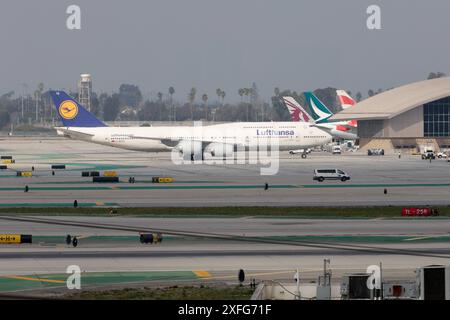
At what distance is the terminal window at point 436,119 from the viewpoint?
192 m

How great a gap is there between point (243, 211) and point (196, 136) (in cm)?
7935

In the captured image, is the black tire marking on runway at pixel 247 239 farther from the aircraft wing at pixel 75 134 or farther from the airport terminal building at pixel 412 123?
the airport terminal building at pixel 412 123

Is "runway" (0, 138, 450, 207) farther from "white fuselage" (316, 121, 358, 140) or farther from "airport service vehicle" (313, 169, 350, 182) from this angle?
"white fuselage" (316, 121, 358, 140)

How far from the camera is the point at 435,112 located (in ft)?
632

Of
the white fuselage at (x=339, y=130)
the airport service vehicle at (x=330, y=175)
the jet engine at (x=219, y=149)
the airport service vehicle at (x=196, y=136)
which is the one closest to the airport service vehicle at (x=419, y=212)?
the airport service vehicle at (x=330, y=175)

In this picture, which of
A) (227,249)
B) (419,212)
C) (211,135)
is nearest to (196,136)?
(211,135)

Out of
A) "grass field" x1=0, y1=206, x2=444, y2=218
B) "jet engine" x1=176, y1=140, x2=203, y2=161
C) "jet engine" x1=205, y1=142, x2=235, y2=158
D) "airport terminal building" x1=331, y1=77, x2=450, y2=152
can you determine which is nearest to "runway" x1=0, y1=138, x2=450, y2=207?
"jet engine" x1=176, y1=140, x2=203, y2=161

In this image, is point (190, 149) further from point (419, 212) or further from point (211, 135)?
point (419, 212)

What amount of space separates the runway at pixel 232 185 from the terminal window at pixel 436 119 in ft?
144

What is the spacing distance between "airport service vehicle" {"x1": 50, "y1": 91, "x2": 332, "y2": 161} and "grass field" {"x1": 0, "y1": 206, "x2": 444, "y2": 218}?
7628 cm

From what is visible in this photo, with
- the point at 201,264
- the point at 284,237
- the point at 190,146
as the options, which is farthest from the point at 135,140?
the point at 201,264

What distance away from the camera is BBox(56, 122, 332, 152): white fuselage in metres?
150
